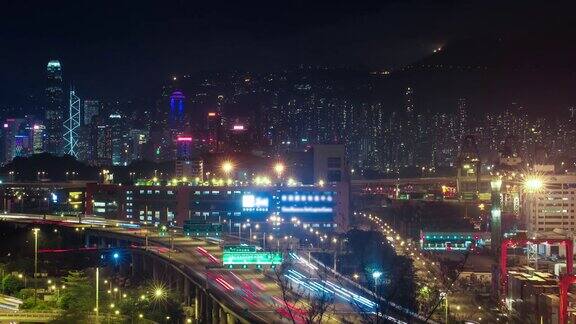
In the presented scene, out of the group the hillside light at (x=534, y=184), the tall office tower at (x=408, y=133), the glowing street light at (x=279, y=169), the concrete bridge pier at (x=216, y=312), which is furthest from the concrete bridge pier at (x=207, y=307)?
the tall office tower at (x=408, y=133)

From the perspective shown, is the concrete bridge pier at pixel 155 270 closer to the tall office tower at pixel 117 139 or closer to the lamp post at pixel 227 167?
the lamp post at pixel 227 167

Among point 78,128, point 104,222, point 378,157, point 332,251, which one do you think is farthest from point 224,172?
point 78,128

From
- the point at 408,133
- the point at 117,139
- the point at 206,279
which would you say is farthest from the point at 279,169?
the point at 117,139

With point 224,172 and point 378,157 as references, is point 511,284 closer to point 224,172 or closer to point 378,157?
point 224,172

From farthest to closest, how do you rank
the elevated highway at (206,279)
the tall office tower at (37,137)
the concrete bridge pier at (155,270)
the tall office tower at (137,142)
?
the tall office tower at (37,137) → the tall office tower at (137,142) → the concrete bridge pier at (155,270) → the elevated highway at (206,279)

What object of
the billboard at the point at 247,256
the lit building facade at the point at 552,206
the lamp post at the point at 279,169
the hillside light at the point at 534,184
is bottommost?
the billboard at the point at 247,256

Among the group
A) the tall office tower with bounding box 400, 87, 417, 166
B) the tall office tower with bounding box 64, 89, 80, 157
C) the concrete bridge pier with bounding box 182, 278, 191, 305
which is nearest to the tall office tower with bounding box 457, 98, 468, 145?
the tall office tower with bounding box 400, 87, 417, 166
